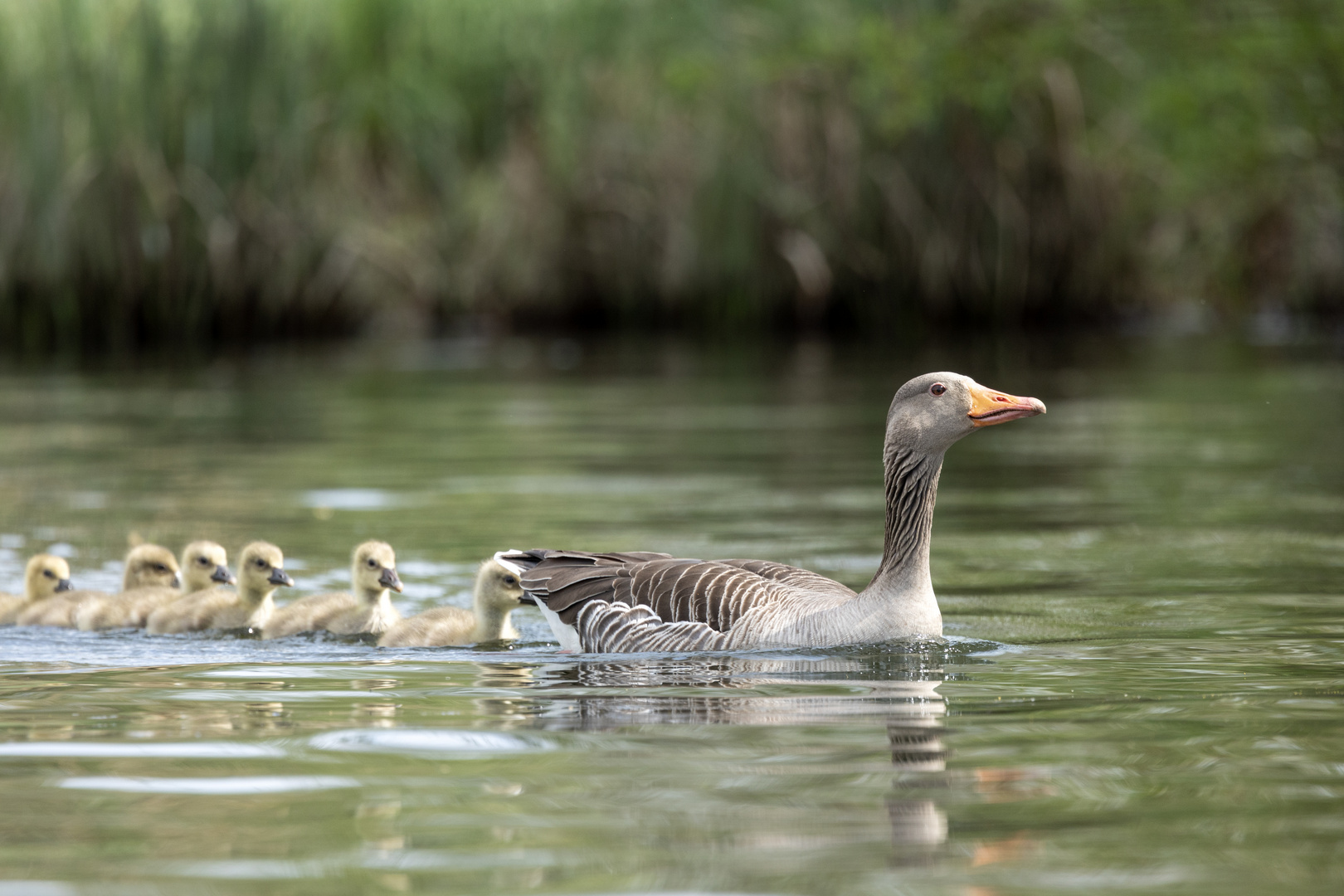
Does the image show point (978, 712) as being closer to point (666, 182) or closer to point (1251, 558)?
point (1251, 558)

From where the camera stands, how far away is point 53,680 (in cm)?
736

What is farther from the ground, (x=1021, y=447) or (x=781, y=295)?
(x=781, y=295)

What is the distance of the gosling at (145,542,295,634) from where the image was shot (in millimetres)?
9156

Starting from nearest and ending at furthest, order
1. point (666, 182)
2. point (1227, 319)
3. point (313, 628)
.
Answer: point (313, 628) < point (666, 182) < point (1227, 319)

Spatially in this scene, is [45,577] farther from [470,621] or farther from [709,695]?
[709,695]

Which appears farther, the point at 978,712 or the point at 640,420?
the point at 640,420

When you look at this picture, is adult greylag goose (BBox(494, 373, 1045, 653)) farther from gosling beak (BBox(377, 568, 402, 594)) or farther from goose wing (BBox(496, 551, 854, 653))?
gosling beak (BBox(377, 568, 402, 594))

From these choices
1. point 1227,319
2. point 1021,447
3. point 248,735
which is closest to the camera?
point 248,735

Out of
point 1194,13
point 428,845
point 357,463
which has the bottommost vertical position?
point 428,845

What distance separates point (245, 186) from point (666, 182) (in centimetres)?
569

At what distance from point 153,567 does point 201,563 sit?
0.90 feet

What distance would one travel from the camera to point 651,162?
87.3ft

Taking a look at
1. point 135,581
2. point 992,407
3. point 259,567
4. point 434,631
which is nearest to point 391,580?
point 434,631

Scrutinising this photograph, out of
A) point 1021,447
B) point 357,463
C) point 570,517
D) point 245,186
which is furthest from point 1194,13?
point 570,517
